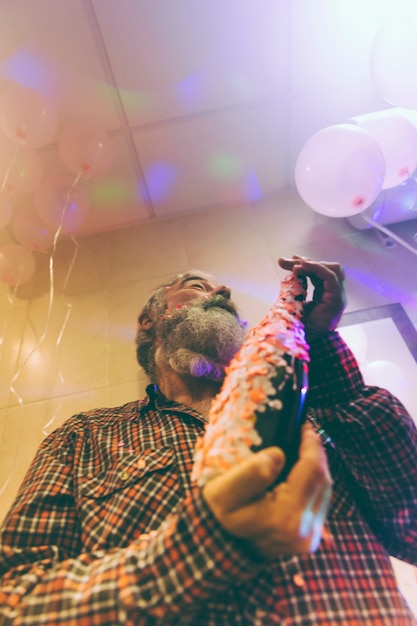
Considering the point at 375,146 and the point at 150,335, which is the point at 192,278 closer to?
the point at 150,335

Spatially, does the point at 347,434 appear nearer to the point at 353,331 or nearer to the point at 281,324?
the point at 281,324

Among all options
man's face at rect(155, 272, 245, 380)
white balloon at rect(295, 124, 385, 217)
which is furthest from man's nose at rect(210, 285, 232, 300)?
white balloon at rect(295, 124, 385, 217)

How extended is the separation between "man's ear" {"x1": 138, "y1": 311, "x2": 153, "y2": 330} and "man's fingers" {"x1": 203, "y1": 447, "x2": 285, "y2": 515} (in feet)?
3.30

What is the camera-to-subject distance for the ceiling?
1.73 m

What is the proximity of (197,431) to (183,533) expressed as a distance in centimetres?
50

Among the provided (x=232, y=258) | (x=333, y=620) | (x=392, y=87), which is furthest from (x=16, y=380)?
(x=392, y=87)

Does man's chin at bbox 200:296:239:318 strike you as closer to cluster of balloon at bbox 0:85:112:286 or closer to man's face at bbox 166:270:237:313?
man's face at bbox 166:270:237:313

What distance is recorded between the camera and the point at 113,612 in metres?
0.66

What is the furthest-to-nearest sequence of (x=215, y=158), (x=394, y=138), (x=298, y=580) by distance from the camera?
(x=215, y=158), (x=394, y=138), (x=298, y=580)

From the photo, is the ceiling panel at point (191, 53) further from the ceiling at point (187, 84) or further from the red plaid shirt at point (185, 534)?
the red plaid shirt at point (185, 534)

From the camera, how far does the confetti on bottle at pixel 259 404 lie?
0.66 m

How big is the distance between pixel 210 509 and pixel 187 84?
208cm

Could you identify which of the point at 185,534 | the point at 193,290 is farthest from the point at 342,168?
the point at 185,534

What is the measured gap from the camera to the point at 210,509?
60cm
